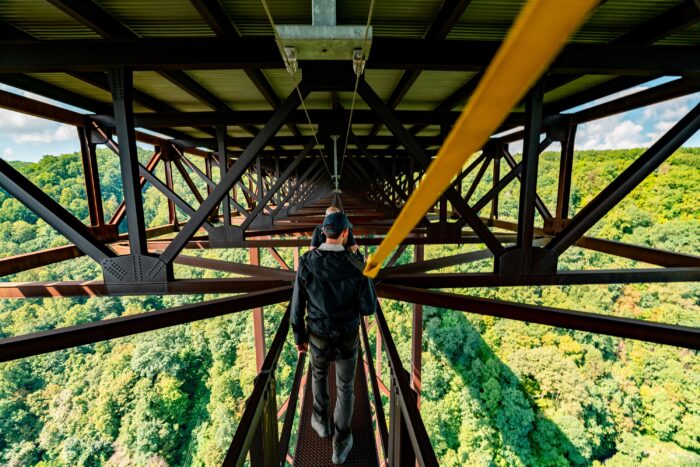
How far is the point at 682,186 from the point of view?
3919cm

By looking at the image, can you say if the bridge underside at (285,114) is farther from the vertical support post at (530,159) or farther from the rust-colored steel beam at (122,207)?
the rust-colored steel beam at (122,207)

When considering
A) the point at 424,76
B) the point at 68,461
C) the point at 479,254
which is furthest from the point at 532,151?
the point at 68,461

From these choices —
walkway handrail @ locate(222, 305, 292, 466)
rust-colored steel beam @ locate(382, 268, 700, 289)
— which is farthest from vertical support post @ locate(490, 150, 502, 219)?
walkway handrail @ locate(222, 305, 292, 466)

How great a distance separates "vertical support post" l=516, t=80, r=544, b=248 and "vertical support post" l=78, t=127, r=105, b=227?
5921 mm

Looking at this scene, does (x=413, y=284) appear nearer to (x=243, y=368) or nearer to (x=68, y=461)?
(x=243, y=368)

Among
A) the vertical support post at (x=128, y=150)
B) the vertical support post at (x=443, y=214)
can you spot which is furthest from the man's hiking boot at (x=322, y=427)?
the vertical support post at (x=443, y=214)

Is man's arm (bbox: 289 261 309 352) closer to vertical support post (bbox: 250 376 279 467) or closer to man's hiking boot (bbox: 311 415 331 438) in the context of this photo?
vertical support post (bbox: 250 376 279 467)

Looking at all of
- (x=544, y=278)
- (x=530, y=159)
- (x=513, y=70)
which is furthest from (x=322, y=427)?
(x=530, y=159)

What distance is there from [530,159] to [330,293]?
8.44 ft

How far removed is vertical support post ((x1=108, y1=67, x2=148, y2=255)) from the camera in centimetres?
288

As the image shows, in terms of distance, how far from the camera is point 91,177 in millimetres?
4996

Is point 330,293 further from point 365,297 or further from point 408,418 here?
point 408,418

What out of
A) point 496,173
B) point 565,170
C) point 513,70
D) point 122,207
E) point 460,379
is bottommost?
point 460,379

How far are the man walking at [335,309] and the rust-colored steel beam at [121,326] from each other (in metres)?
0.87
